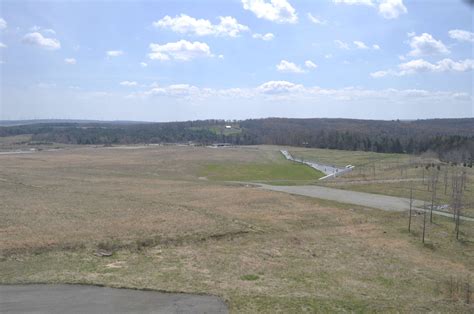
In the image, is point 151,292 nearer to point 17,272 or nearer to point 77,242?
point 17,272

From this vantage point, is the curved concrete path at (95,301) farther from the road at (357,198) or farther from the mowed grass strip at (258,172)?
the mowed grass strip at (258,172)

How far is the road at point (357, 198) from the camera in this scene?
47141 mm

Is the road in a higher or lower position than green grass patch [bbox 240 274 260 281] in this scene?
lower

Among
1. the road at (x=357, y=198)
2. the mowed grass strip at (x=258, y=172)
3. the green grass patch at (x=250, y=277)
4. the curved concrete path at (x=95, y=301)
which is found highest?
the curved concrete path at (x=95, y=301)

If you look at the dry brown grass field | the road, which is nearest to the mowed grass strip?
the road

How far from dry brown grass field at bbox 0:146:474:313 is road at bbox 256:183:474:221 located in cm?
363

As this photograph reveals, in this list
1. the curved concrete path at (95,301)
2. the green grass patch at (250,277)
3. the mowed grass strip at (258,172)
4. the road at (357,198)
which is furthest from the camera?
the mowed grass strip at (258,172)

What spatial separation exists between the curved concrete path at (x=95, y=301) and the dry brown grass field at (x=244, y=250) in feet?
2.73

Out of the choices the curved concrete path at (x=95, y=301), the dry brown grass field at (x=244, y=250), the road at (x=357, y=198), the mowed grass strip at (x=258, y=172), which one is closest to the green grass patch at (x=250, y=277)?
the dry brown grass field at (x=244, y=250)

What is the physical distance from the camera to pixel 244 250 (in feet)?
90.5

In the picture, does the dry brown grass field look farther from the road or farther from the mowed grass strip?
the mowed grass strip

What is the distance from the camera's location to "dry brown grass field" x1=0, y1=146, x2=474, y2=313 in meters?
19.7

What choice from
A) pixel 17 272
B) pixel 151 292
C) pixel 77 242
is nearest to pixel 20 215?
pixel 77 242

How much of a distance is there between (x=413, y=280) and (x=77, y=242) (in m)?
19.4
